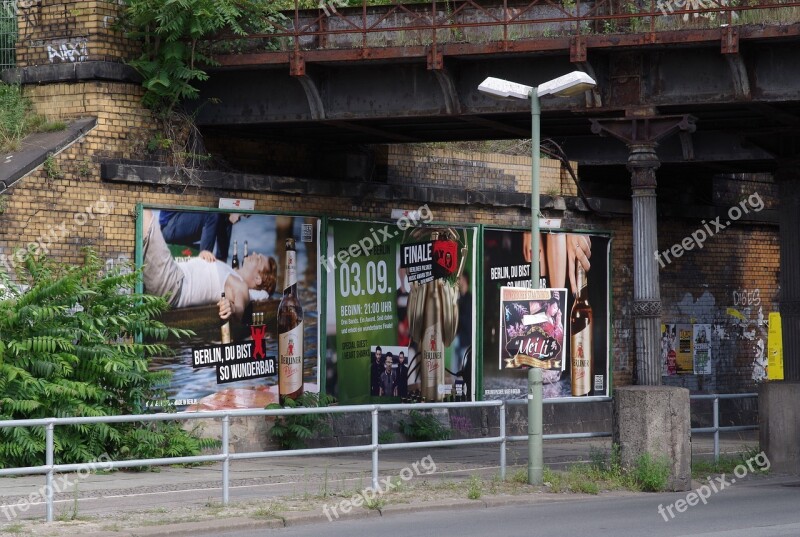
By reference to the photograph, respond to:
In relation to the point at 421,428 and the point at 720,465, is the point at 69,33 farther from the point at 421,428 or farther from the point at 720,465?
the point at 720,465

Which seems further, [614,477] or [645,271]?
[645,271]

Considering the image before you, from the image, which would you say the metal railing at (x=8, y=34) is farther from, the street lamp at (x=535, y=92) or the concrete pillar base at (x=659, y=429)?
the concrete pillar base at (x=659, y=429)

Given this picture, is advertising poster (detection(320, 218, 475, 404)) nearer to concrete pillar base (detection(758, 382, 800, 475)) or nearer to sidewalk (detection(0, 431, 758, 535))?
sidewalk (detection(0, 431, 758, 535))

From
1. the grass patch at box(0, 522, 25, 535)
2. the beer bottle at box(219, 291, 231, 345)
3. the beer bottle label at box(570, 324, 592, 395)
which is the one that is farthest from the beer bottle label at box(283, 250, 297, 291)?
the grass patch at box(0, 522, 25, 535)

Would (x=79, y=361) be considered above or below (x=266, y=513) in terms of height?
above

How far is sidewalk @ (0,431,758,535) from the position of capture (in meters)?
12.9

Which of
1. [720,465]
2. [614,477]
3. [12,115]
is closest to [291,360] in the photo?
[12,115]

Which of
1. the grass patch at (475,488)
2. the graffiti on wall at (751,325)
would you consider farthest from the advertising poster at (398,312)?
the graffiti on wall at (751,325)

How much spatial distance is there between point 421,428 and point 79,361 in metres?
7.08

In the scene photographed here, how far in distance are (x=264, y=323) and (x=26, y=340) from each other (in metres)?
5.03

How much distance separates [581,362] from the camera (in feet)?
83.0

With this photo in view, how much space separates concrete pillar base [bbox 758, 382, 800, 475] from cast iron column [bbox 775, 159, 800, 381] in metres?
3.70

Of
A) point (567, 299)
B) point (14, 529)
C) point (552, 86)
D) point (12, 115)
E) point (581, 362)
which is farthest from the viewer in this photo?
point (581, 362)

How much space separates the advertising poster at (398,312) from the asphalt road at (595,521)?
7.08 metres
